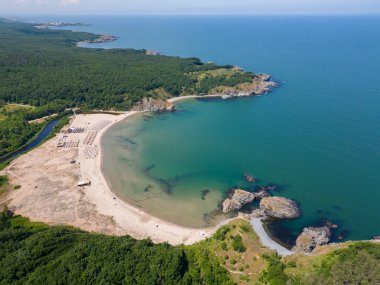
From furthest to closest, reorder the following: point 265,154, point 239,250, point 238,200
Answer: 1. point 265,154
2. point 238,200
3. point 239,250

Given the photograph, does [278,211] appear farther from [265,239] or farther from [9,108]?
[9,108]

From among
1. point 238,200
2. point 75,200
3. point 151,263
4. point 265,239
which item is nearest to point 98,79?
point 75,200

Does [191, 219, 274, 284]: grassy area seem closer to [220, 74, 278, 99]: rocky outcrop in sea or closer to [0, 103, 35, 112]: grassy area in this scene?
[220, 74, 278, 99]: rocky outcrop in sea

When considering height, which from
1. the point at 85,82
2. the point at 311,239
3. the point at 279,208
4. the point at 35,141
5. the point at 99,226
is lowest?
the point at 35,141

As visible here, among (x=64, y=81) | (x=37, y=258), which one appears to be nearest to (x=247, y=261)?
(x=37, y=258)

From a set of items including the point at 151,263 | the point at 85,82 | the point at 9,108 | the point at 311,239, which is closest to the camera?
the point at 151,263

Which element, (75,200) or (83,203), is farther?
(75,200)

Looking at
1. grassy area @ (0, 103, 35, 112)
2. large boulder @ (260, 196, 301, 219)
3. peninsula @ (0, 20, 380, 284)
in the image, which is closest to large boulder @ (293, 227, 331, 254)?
peninsula @ (0, 20, 380, 284)

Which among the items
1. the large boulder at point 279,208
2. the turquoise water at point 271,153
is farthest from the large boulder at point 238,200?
the turquoise water at point 271,153
